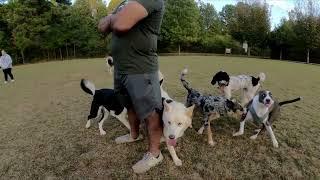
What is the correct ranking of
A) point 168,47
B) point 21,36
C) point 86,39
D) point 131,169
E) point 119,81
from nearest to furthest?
point 119,81 < point 131,169 < point 21,36 < point 86,39 < point 168,47

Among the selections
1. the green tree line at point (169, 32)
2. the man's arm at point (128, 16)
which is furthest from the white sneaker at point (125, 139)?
the green tree line at point (169, 32)

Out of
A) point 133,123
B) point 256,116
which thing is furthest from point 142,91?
point 256,116

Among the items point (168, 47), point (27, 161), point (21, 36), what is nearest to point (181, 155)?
point (27, 161)

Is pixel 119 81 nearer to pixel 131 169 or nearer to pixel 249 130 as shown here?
pixel 131 169

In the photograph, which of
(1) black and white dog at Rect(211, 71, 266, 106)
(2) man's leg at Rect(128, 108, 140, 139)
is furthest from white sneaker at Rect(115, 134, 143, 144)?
(1) black and white dog at Rect(211, 71, 266, 106)

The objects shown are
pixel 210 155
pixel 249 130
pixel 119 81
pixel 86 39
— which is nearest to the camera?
pixel 119 81

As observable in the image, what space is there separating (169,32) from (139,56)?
132 ft

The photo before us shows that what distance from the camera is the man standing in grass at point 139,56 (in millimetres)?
3727

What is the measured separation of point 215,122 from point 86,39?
3738cm

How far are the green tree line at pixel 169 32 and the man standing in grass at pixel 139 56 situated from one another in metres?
35.0

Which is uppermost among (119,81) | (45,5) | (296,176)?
(45,5)

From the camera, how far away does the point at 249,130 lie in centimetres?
579

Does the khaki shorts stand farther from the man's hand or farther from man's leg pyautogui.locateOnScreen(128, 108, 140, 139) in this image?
the man's hand

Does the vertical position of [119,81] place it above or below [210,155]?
above
